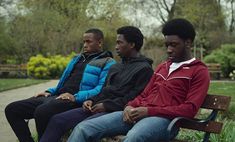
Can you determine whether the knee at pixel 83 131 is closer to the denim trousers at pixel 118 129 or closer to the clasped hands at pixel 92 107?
the denim trousers at pixel 118 129

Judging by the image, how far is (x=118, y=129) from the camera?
168 inches

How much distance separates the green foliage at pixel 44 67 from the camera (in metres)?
26.5

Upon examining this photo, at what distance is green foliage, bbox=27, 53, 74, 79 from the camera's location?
26.5 meters

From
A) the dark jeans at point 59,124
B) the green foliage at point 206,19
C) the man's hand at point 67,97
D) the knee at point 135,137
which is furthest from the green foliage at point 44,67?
the knee at point 135,137

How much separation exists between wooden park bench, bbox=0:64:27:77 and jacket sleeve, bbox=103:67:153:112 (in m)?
24.2

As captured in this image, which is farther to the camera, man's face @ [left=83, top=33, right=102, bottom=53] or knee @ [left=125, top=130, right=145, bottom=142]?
man's face @ [left=83, top=33, right=102, bottom=53]

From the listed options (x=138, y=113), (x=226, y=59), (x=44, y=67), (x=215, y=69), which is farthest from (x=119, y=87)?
(x=44, y=67)

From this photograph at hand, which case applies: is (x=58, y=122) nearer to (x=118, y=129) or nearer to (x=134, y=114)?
(x=118, y=129)

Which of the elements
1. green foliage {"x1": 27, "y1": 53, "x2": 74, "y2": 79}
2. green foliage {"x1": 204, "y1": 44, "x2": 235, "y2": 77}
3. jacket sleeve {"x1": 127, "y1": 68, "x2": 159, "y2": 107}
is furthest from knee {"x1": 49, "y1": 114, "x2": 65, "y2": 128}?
green foliage {"x1": 27, "y1": 53, "x2": 74, "y2": 79}

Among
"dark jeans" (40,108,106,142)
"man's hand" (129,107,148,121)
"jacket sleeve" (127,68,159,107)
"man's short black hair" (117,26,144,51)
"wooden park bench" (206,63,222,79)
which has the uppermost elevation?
"man's short black hair" (117,26,144,51)

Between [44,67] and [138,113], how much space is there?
23.1 m

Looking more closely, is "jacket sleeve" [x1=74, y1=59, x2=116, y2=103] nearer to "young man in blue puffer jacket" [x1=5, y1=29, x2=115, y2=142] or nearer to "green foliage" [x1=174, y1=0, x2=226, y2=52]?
"young man in blue puffer jacket" [x1=5, y1=29, x2=115, y2=142]

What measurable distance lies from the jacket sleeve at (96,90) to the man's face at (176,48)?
120 centimetres

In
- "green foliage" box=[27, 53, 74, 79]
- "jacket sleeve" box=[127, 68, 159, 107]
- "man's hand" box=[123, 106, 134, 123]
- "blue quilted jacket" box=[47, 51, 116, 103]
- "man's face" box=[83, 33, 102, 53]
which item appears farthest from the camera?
"green foliage" box=[27, 53, 74, 79]
